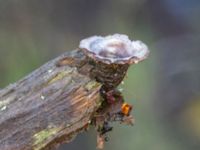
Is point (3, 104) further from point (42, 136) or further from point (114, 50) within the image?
point (114, 50)

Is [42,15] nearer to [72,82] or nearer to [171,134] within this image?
[171,134]

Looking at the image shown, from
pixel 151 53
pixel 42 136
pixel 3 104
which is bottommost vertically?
pixel 42 136

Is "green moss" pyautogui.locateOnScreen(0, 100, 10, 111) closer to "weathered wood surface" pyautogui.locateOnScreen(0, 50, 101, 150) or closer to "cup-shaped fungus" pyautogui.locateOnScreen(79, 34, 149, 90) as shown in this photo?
"weathered wood surface" pyautogui.locateOnScreen(0, 50, 101, 150)

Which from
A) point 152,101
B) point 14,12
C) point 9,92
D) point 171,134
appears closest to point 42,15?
point 14,12

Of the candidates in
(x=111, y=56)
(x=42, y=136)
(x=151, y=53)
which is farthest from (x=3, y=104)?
(x=151, y=53)

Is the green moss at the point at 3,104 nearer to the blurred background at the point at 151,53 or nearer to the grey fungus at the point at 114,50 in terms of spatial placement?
the grey fungus at the point at 114,50

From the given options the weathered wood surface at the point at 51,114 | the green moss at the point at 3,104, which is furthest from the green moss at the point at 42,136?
the green moss at the point at 3,104

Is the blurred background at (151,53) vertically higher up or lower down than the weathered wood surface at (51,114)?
higher up

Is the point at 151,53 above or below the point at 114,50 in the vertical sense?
above
